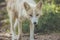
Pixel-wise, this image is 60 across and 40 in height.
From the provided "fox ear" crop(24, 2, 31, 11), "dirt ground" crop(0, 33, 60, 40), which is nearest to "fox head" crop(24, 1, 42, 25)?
"fox ear" crop(24, 2, 31, 11)

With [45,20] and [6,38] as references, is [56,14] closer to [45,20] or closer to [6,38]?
[45,20]

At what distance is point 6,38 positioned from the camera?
29.2 ft

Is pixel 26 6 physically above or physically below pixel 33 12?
above

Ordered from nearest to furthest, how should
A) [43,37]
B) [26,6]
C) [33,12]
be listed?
[33,12]
[26,6]
[43,37]

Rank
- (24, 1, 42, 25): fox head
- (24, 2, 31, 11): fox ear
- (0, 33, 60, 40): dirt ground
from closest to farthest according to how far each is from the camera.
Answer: (24, 1, 42, 25): fox head, (24, 2, 31, 11): fox ear, (0, 33, 60, 40): dirt ground

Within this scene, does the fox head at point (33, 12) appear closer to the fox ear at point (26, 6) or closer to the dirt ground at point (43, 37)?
the fox ear at point (26, 6)

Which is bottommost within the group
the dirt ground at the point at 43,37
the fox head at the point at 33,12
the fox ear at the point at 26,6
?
the dirt ground at the point at 43,37

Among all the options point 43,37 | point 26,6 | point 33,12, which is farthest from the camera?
point 43,37

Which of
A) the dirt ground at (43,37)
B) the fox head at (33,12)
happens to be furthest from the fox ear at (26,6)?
the dirt ground at (43,37)

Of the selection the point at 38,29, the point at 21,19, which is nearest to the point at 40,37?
the point at 38,29

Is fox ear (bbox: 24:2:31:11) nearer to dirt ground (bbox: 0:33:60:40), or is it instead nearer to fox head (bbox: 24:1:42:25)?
fox head (bbox: 24:1:42:25)

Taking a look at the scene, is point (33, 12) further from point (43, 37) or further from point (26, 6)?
point (43, 37)

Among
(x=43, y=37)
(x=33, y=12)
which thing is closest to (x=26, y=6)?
(x=33, y=12)

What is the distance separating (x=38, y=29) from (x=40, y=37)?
0.49 m
